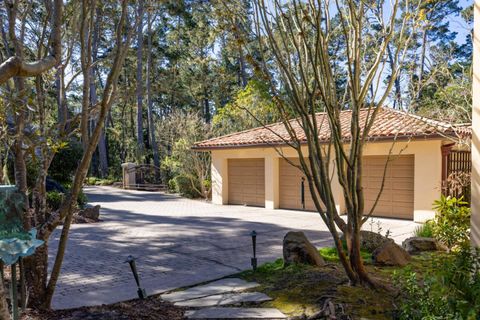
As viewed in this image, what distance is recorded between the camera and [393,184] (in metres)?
14.2

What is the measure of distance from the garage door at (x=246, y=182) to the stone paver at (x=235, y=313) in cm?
1378

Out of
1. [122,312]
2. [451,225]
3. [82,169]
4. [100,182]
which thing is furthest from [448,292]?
[100,182]

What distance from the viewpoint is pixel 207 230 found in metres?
12.2

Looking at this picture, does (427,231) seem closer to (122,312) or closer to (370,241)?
(370,241)

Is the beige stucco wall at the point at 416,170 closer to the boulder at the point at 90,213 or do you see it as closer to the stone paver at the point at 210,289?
the stone paver at the point at 210,289

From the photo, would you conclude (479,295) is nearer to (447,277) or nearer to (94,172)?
(447,277)

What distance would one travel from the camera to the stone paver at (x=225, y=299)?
5.09 m

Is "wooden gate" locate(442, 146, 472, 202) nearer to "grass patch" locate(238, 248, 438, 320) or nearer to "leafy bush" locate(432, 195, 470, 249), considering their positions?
"leafy bush" locate(432, 195, 470, 249)

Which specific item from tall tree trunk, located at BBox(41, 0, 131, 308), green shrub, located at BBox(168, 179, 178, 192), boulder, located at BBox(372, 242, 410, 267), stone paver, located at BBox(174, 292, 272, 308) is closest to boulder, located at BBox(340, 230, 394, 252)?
boulder, located at BBox(372, 242, 410, 267)

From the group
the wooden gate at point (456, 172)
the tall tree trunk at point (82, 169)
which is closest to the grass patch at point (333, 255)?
the tall tree trunk at point (82, 169)

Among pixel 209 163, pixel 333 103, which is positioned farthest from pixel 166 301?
pixel 209 163

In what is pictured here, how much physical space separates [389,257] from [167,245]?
524 centimetres

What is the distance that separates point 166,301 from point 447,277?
346 centimetres

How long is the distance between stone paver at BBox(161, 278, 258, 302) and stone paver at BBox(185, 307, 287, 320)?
2.45 feet
